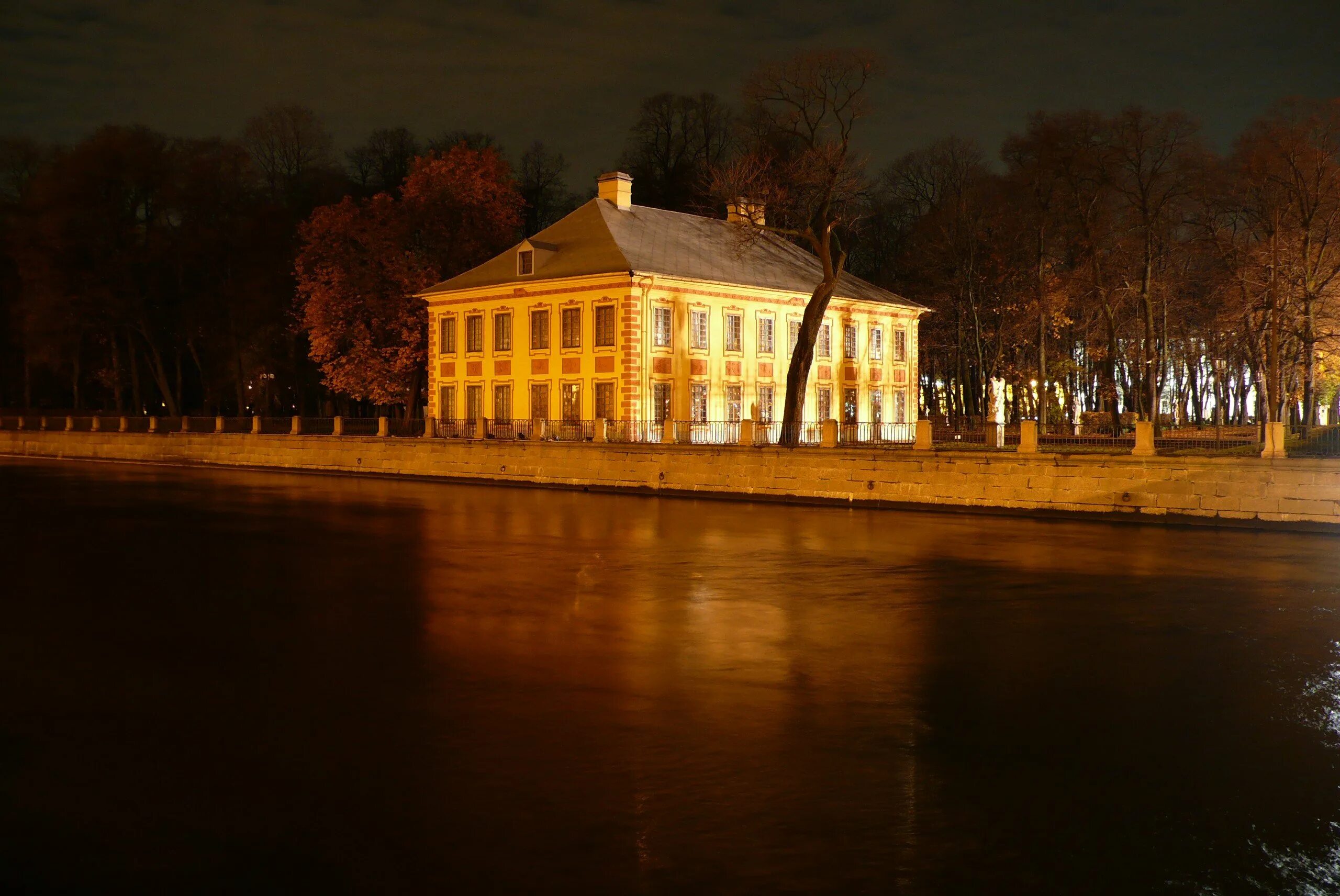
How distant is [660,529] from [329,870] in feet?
54.1

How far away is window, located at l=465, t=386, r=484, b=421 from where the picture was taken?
48.6 metres

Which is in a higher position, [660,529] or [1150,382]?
[1150,382]

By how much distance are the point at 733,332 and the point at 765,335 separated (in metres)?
1.89

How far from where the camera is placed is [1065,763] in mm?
6848

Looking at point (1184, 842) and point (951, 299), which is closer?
point (1184, 842)

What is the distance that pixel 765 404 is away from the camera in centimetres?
4862

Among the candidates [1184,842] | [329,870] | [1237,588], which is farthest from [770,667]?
[1237,588]

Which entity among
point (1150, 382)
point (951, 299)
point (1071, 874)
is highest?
point (951, 299)

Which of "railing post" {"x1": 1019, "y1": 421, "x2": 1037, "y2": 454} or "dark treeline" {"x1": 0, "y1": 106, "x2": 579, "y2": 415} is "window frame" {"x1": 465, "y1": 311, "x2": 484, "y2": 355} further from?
"railing post" {"x1": 1019, "y1": 421, "x2": 1037, "y2": 454}

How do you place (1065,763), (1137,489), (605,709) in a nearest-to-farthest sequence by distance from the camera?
1. (1065,763)
2. (605,709)
3. (1137,489)

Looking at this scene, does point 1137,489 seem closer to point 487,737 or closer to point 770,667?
point 770,667

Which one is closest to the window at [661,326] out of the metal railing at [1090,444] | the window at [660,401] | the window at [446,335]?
the window at [660,401]

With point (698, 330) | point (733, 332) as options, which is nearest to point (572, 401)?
point (698, 330)

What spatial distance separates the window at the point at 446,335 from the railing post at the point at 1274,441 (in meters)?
33.6
